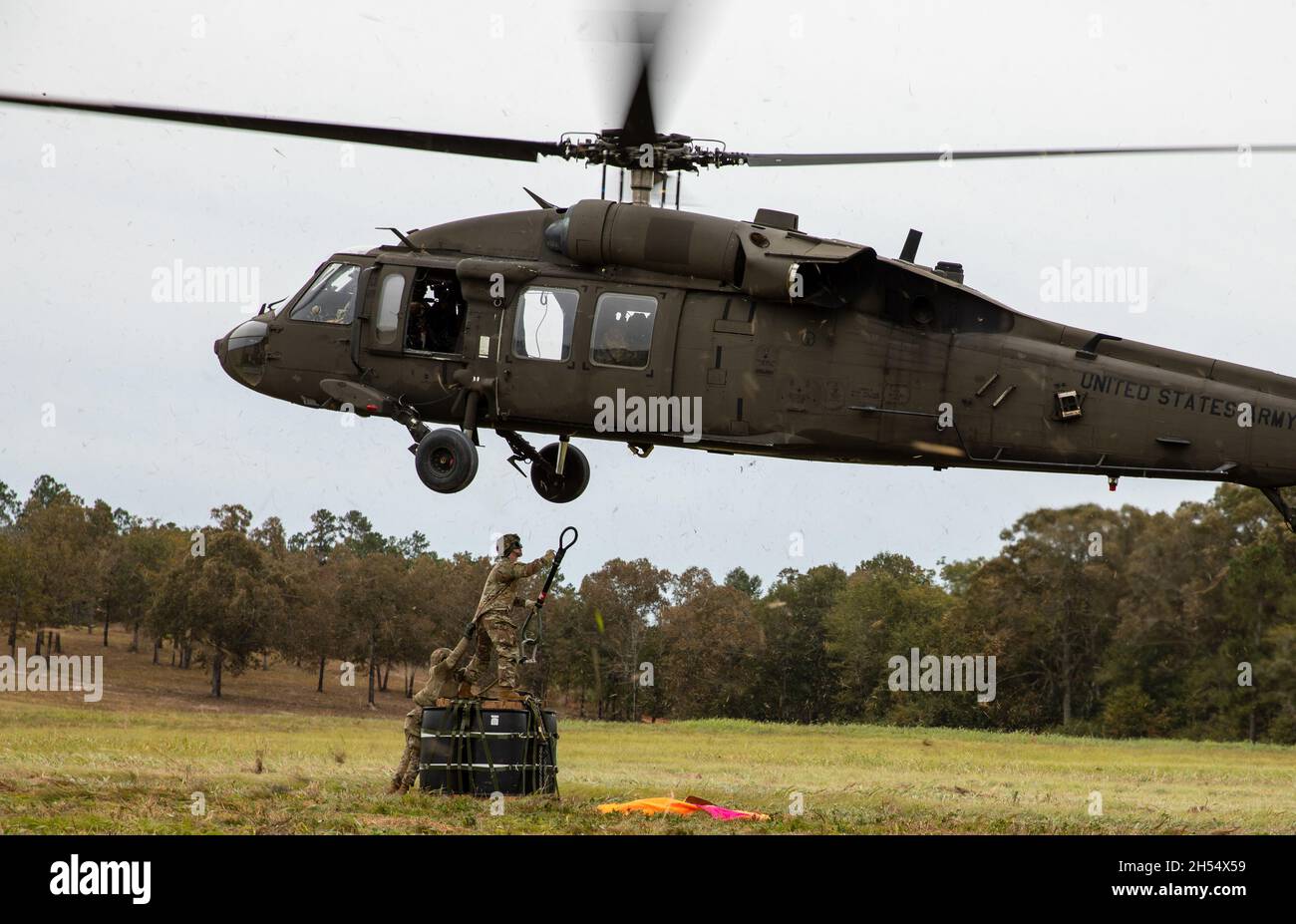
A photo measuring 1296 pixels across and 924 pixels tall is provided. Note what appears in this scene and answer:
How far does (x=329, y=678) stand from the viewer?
48.7 metres

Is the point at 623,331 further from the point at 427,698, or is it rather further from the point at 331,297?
the point at 427,698

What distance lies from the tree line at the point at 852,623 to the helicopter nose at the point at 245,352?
20367 mm

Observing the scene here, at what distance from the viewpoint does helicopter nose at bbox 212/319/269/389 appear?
772 inches

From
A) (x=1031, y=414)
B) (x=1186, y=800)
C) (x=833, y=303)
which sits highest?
(x=833, y=303)

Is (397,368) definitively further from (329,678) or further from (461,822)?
(329,678)

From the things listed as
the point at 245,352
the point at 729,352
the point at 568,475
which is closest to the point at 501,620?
the point at 568,475

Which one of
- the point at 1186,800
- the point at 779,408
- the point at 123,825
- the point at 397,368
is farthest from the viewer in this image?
Answer: the point at 1186,800

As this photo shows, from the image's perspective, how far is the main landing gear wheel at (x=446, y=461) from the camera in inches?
717

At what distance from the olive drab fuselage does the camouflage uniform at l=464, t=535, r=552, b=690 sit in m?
1.91

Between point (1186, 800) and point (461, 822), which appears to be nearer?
point (461, 822)

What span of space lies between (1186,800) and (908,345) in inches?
328

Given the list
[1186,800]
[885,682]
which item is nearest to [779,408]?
[1186,800]
